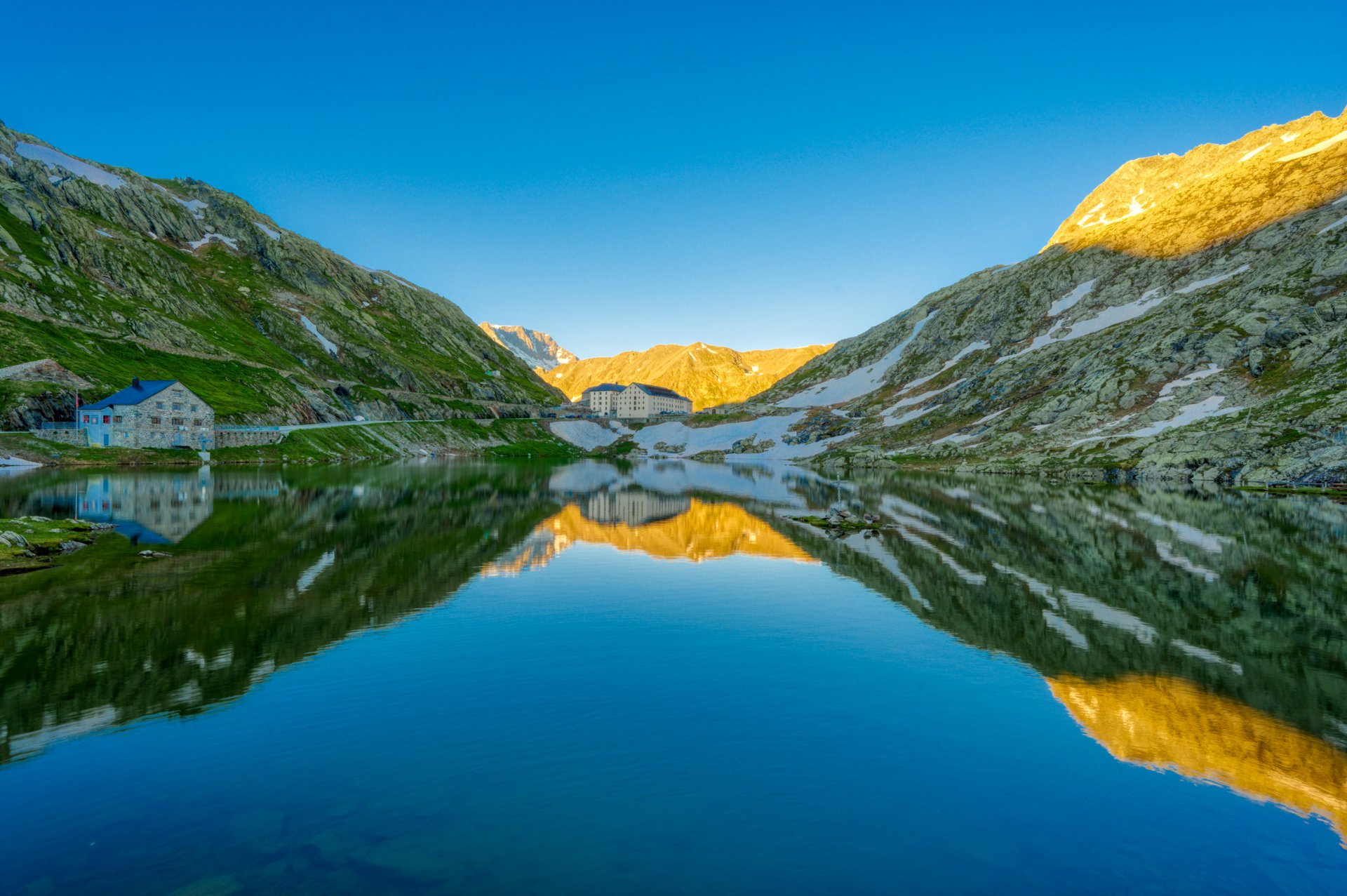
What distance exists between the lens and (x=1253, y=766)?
16219mm

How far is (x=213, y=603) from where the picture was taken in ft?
92.5

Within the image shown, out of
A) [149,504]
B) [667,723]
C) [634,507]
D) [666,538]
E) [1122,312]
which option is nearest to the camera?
[667,723]

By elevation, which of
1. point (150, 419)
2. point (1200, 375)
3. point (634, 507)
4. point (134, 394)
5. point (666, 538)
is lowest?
point (666, 538)

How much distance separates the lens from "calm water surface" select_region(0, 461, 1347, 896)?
12109 millimetres

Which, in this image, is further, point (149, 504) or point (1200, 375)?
point (1200, 375)

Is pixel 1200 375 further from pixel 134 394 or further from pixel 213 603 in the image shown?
pixel 134 394

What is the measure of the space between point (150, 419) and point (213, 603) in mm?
123650

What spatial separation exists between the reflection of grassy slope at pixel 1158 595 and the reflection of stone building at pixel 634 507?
15490 millimetres

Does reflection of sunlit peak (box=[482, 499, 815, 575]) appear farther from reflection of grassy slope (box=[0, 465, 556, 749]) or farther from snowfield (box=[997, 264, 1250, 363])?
snowfield (box=[997, 264, 1250, 363])

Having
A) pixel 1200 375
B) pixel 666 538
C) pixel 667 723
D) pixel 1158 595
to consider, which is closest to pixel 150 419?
pixel 666 538

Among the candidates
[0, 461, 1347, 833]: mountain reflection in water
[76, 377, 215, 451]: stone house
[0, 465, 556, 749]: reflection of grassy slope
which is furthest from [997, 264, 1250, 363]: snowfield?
[76, 377, 215, 451]: stone house

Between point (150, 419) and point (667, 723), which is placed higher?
point (150, 419)

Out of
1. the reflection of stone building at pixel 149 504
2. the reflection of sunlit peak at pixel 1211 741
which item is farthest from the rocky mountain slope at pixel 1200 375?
the reflection of stone building at pixel 149 504

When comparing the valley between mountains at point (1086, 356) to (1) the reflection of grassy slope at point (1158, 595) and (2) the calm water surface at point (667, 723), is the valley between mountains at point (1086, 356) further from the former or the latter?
(2) the calm water surface at point (667, 723)
